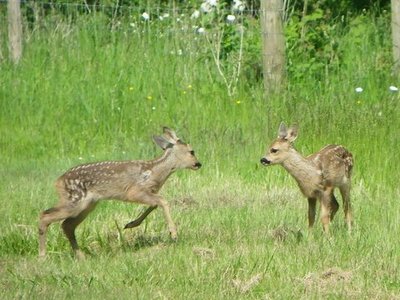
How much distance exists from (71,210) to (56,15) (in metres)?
9.04

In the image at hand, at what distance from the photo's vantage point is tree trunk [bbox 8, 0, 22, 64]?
1628 cm

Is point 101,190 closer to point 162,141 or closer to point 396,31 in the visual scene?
point 162,141

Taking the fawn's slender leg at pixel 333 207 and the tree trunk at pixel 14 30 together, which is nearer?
the fawn's slender leg at pixel 333 207

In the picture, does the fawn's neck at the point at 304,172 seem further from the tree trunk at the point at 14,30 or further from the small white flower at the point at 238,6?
the tree trunk at the point at 14,30

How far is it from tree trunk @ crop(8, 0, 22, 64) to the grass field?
145mm

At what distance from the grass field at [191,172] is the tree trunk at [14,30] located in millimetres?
145

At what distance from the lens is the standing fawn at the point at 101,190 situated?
30.6 ft

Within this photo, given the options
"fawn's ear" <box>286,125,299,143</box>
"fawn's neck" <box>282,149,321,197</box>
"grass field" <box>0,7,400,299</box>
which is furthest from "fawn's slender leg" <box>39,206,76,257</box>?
"fawn's ear" <box>286,125,299,143</box>

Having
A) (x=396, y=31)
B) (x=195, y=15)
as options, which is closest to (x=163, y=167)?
(x=396, y=31)

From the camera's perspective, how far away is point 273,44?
47.0 feet

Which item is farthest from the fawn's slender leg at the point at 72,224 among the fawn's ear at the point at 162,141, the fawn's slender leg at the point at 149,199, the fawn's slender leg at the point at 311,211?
the fawn's slender leg at the point at 311,211

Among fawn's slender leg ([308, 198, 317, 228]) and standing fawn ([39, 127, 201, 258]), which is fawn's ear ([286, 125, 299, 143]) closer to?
fawn's slender leg ([308, 198, 317, 228])

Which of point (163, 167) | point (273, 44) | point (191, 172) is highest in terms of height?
point (273, 44)

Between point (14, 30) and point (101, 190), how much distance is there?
24.0ft
